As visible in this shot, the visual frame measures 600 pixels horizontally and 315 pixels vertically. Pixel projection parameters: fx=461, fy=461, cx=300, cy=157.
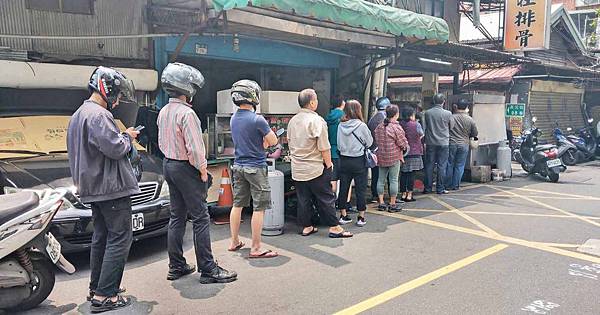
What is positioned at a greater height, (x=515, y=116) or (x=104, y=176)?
(x=515, y=116)

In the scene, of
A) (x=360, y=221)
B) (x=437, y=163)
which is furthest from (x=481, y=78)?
(x=360, y=221)

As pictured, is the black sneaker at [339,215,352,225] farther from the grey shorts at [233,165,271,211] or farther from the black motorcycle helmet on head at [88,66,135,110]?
the black motorcycle helmet on head at [88,66,135,110]

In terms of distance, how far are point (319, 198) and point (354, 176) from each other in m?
0.92

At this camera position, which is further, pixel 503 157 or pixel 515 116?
pixel 515 116

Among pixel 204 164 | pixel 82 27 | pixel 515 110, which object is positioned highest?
pixel 82 27

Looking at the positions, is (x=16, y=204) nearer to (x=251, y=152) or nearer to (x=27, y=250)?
(x=27, y=250)

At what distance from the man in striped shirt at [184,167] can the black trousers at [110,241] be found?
23.6 inches

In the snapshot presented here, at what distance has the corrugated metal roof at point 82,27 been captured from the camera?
6.04 meters

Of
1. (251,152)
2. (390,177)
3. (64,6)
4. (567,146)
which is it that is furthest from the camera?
(567,146)

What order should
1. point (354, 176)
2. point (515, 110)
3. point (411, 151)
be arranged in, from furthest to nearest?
point (515, 110) < point (411, 151) < point (354, 176)

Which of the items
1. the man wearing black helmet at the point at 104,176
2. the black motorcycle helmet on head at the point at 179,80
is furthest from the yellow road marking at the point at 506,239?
the man wearing black helmet at the point at 104,176

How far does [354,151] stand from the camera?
620 centimetres

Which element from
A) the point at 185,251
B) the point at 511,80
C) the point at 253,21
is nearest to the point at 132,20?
the point at 253,21

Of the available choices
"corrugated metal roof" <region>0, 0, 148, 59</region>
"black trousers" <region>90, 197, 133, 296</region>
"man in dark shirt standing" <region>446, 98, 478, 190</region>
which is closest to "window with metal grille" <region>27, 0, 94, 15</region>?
"corrugated metal roof" <region>0, 0, 148, 59</region>
